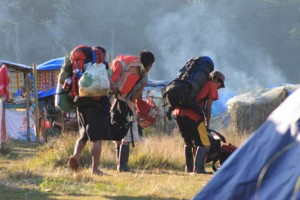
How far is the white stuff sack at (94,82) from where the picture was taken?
294 inches

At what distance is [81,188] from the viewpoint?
22.5 feet

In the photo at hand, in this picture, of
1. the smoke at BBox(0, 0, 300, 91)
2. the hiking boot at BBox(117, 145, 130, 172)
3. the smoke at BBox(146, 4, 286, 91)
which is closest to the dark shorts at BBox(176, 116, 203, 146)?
the hiking boot at BBox(117, 145, 130, 172)

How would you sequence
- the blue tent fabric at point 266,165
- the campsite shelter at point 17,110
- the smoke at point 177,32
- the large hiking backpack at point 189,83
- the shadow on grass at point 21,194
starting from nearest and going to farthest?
1. the blue tent fabric at point 266,165
2. the shadow on grass at point 21,194
3. the large hiking backpack at point 189,83
4. the campsite shelter at point 17,110
5. the smoke at point 177,32

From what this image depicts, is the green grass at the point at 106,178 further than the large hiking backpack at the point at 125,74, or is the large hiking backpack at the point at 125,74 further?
the large hiking backpack at the point at 125,74

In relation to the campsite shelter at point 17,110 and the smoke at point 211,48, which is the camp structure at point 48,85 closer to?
the campsite shelter at point 17,110

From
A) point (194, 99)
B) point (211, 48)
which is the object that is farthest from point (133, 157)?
point (211, 48)

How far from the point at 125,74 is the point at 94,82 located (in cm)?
147

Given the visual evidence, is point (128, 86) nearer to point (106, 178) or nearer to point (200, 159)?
point (200, 159)

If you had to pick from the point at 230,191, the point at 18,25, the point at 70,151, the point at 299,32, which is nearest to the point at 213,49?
the point at 299,32

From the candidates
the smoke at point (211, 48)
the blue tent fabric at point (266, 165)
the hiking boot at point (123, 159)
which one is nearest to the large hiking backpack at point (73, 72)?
the hiking boot at point (123, 159)

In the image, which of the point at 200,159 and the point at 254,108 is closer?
the point at 200,159

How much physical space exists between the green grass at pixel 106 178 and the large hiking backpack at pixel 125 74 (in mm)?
1059

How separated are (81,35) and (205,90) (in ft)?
178

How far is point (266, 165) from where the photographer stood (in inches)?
154
